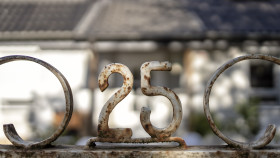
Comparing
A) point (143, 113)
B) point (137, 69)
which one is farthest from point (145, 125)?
point (137, 69)

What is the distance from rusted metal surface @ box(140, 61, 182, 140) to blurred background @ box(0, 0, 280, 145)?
6.49 m

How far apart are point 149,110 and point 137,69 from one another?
26.4 feet

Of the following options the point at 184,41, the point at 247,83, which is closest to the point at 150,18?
the point at 184,41

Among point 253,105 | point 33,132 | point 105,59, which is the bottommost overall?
point 33,132

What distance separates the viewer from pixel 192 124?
7.66 metres

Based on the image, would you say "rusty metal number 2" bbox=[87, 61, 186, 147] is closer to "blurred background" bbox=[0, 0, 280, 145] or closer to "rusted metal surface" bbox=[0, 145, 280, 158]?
"rusted metal surface" bbox=[0, 145, 280, 158]

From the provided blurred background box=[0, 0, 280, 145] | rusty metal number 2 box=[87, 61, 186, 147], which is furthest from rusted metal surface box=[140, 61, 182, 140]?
blurred background box=[0, 0, 280, 145]

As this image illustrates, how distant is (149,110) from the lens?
1.04 meters

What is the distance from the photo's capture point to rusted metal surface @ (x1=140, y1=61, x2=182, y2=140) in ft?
3.38

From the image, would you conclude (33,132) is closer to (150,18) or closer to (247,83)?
(150,18)

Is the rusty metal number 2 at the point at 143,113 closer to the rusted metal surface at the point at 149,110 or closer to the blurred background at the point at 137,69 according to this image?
the rusted metal surface at the point at 149,110

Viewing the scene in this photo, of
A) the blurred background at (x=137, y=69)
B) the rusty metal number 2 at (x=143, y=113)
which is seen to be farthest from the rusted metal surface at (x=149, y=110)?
the blurred background at (x=137, y=69)

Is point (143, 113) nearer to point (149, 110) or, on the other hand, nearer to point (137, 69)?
point (149, 110)

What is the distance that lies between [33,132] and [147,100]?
3.19 m
